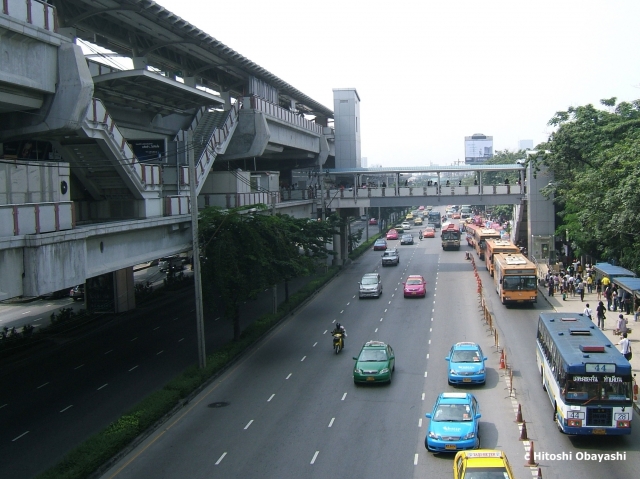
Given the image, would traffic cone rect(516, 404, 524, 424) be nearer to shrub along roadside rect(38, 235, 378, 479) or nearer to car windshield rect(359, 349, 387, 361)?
car windshield rect(359, 349, 387, 361)

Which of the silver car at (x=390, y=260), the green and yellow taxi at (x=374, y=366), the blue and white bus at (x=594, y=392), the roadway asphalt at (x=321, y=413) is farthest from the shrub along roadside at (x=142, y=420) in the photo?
the silver car at (x=390, y=260)

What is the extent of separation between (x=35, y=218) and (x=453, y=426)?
38.1 feet

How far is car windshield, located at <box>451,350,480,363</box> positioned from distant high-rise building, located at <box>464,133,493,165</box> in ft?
402

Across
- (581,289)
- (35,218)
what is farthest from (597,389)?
(581,289)

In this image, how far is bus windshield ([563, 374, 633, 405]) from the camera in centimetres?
1616

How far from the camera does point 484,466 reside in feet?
42.5

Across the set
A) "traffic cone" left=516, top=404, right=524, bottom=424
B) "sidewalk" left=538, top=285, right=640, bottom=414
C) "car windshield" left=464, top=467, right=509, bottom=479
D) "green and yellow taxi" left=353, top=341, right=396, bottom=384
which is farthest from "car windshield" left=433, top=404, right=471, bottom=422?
"sidewalk" left=538, top=285, right=640, bottom=414

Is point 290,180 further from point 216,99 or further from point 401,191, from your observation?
point 216,99

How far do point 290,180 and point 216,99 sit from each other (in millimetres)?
30665

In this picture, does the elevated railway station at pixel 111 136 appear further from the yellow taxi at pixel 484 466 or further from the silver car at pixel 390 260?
the silver car at pixel 390 260

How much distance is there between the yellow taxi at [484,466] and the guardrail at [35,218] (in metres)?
11.3

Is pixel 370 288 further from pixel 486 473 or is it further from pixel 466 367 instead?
pixel 486 473

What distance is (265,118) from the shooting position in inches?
1485

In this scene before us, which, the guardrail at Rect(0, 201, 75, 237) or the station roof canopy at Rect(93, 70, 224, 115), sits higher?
the station roof canopy at Rect(93, 70, 224, 115)
